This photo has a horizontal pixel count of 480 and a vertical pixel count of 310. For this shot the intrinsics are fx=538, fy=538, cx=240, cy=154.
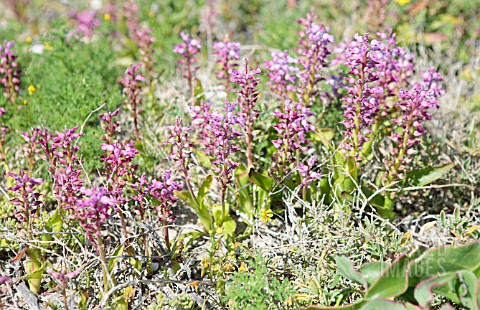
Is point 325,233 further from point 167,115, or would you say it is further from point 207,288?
point 167,115

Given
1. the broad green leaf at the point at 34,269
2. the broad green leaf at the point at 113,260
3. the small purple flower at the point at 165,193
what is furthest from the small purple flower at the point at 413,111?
the broad green leaf at the point at 34,269

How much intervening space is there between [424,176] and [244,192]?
118cm

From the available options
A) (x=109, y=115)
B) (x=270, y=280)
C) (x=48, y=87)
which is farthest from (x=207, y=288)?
(x=48, y=87)

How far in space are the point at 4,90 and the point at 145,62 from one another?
1.19m

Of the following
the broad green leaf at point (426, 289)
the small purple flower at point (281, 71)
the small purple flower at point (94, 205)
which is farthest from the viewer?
the small purple flower at point (281, 71)

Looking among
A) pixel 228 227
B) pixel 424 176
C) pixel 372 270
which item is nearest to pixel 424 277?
pixel 372 270

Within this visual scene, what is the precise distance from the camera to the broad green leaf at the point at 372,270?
2736mm

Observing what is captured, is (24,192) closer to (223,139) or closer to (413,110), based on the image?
(223,139)

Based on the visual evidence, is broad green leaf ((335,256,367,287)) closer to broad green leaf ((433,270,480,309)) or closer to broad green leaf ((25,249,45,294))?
broad green leaf ((433,270,480,309))

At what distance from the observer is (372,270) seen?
275 cm

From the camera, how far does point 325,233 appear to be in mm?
3371

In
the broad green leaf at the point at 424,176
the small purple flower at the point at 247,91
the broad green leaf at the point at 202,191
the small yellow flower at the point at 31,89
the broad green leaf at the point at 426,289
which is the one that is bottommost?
the broad green leaf at the point at 426,289

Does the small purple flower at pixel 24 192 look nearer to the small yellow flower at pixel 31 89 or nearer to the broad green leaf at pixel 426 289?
the small yellow flower at pixel 31 89

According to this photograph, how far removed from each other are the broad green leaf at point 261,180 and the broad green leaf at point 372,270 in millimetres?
874
